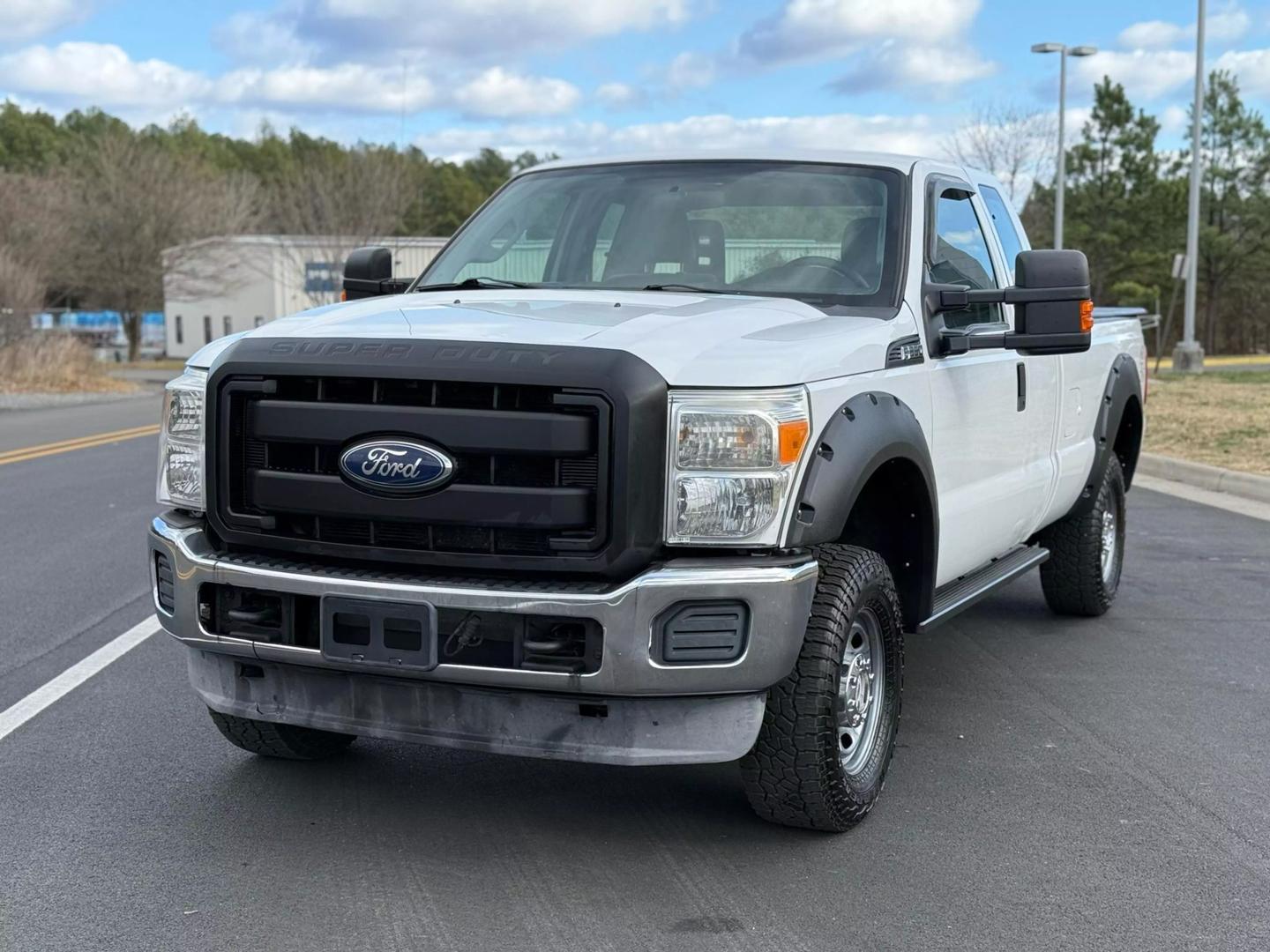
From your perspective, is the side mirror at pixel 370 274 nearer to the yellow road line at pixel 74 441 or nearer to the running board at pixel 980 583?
the running board at pixel 980 583

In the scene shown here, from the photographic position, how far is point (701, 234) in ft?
17.2

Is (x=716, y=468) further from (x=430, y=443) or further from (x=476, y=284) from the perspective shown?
(x=476, y=284)

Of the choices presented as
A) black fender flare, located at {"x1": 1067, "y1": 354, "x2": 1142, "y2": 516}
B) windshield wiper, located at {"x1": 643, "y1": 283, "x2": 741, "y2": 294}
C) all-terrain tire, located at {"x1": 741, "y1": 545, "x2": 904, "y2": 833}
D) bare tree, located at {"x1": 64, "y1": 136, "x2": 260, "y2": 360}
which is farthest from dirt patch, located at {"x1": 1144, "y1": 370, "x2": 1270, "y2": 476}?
bare tree, located at {"x1": 64, "y1": 136, "x2": 260, "y2": 360}

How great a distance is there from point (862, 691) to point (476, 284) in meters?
2.07

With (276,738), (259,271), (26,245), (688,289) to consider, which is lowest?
Answer: (276,738)

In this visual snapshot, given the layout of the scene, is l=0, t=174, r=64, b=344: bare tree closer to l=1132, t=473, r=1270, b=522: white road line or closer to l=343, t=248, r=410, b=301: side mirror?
l=1132, t=473, r=1270, b=522: white road line

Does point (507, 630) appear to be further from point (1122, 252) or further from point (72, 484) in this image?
point (1122, 252)

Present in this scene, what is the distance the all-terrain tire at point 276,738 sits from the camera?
15.1 feet

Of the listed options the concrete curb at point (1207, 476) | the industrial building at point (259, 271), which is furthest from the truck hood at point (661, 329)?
the industrial building at point (259, 271)

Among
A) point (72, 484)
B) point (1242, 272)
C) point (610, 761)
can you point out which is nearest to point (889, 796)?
point (610, 761)

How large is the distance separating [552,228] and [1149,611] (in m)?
3.89

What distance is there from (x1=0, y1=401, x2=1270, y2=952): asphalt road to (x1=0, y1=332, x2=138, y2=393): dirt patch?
23649 millimetres

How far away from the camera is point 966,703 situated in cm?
564

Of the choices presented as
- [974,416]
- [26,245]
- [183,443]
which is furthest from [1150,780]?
[26,245]
